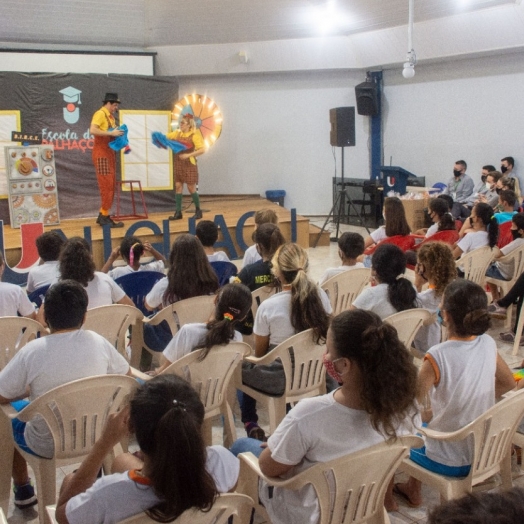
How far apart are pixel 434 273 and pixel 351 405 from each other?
76.8 inches

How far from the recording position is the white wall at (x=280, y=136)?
12.2 metres

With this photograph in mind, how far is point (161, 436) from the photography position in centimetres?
176

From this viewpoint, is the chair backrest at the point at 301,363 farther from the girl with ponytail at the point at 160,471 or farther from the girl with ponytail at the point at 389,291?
the girl with ponytail at the point at 160,471

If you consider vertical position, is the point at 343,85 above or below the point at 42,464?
above

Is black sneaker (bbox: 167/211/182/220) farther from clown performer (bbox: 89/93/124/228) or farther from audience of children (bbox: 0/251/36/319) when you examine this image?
audience of children (bbox: 0/251/36/319)

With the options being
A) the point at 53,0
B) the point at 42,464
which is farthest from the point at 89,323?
the point at 53,0

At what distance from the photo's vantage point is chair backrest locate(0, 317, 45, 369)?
3.47m

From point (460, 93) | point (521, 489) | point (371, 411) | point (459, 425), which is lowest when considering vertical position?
point (459, 425)

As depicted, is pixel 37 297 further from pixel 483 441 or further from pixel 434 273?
pixel 483 441

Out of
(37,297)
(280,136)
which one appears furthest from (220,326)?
(280,136)

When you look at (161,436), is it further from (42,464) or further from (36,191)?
(36,191)

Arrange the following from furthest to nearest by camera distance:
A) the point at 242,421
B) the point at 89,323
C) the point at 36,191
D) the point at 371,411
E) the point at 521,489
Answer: the point at 36,191, the point at 242,421, the point at 89,323, the point at 371,411, the point at 521,489

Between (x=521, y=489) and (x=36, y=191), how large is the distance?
8391 millimetres

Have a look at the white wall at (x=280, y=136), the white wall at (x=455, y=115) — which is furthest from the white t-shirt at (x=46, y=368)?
the white wall at (x=280, y=136)
